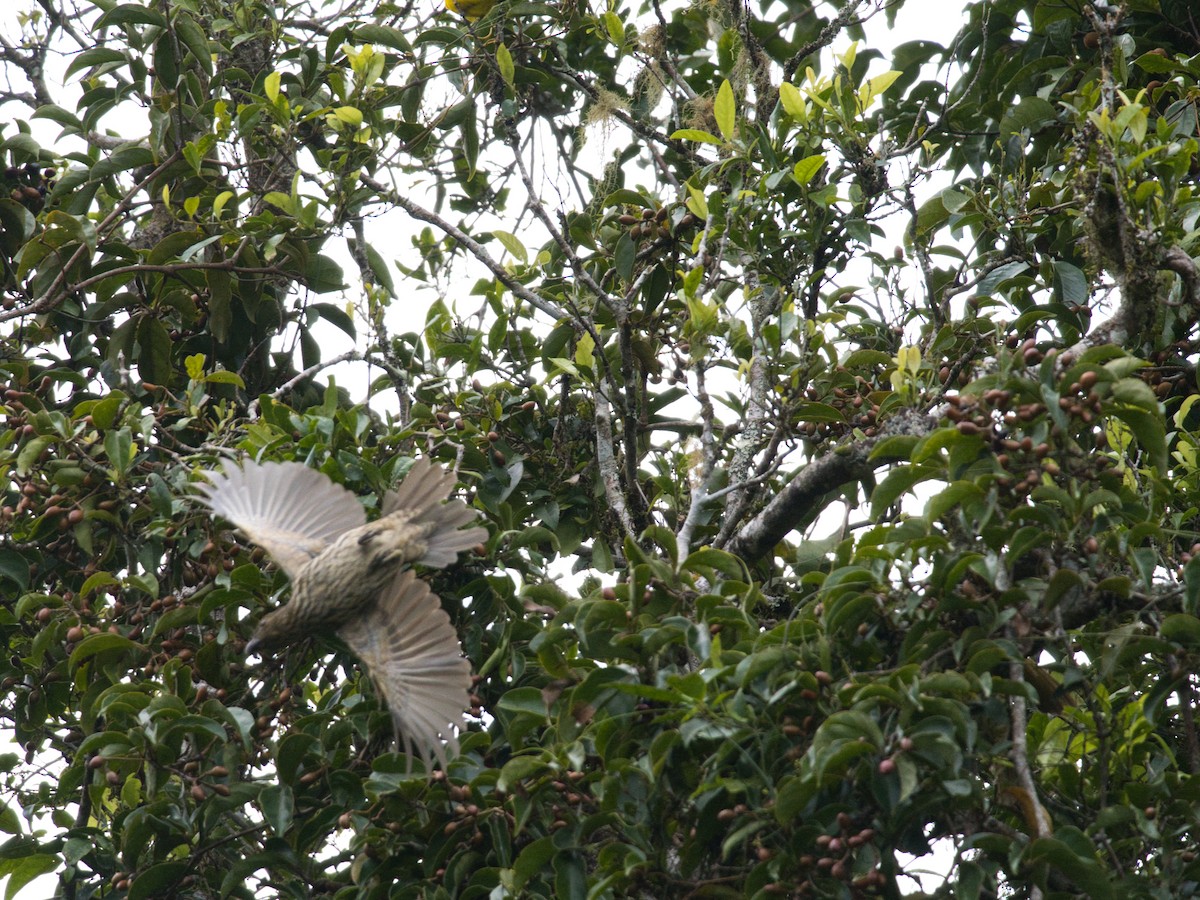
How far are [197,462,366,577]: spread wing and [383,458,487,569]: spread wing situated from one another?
18cm

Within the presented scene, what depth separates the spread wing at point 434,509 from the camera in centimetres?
370

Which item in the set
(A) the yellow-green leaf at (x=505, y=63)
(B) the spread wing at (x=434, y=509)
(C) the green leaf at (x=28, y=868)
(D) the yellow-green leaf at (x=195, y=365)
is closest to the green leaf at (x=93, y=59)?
(D) the yellow-green leaf at (x=195, y=365)

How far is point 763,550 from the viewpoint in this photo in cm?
379

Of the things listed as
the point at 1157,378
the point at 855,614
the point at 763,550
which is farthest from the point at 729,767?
the point at 1157,378

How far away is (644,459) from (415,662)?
1.25 metres

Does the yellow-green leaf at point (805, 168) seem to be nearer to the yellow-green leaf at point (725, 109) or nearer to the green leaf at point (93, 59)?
the yellow-green leaf at point (725, 109)

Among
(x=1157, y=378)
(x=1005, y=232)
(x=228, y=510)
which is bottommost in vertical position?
(x=228, y=510)

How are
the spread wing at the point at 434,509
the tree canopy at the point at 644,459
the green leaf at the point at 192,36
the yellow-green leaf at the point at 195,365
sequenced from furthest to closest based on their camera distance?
the green leaf at the point at 192,36, the yellow-green leaf at the point at 195,365, the spread wing at the point at 434,509, the tree canopy at the point at 644,459

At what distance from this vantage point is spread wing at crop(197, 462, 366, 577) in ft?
12.2

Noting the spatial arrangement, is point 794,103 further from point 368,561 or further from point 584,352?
point 368,561

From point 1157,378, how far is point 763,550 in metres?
1.14

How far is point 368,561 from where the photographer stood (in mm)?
3875

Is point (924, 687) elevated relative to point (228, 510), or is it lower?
lower

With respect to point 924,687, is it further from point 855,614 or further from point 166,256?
point 166,256
